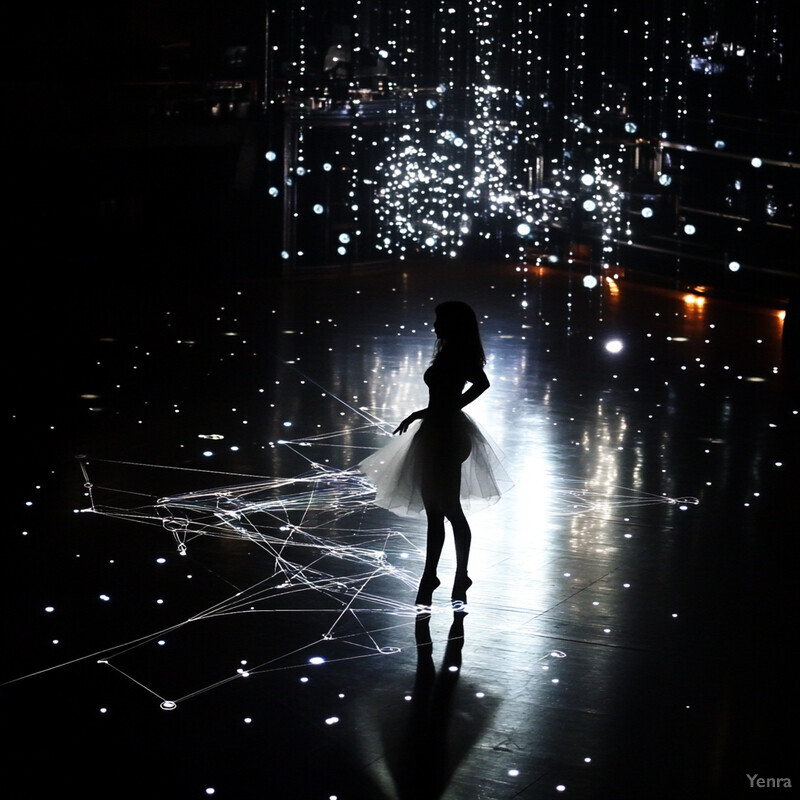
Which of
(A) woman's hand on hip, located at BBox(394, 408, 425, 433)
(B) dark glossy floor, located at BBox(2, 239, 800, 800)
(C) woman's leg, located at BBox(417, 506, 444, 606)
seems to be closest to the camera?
(B) dark glossy floor, located at BBox(2, 239, 800, 800)

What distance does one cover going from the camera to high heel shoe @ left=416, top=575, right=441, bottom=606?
5242 mm

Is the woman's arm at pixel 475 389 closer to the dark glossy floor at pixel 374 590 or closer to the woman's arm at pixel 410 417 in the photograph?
the woman's arm at pixel 410 417

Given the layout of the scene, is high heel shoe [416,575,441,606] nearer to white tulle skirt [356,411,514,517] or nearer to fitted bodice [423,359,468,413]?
white tulle skirt [356,411,514,517]

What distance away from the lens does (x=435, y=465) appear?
17.0 ft

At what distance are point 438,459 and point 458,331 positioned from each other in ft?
1.90

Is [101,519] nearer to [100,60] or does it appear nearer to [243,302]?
[243,302]

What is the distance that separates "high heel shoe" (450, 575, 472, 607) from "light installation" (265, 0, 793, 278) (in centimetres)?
1243

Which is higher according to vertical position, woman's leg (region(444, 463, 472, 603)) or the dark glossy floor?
woman's leg (region(444, 463, 472, 603))

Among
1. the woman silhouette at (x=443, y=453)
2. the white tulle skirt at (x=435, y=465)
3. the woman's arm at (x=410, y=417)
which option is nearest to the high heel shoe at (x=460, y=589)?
the woman silhouette at (x=443, y=453)

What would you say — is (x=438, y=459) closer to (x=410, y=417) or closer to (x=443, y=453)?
(x=443, y=453)

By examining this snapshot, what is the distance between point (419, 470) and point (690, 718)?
5.29 feet

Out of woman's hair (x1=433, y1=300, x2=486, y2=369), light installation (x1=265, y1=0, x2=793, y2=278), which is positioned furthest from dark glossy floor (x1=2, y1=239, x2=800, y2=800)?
light installation (x1=265, y1=0, x2=793, y2=278)

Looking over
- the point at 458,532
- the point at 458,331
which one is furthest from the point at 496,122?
the point at 458,532

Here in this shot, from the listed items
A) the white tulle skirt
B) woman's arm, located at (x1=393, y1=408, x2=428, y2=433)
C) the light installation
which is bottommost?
the white tulle skirt
